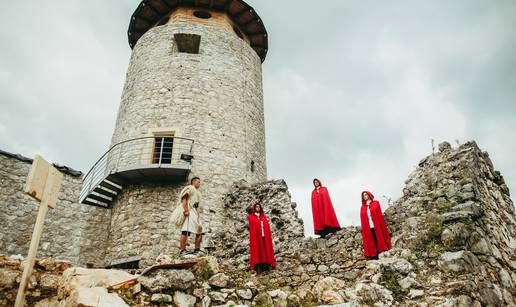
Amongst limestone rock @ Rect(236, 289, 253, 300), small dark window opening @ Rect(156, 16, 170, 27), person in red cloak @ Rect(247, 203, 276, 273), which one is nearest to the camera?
limestone rock @ Rect(236, 289, 253, 300)

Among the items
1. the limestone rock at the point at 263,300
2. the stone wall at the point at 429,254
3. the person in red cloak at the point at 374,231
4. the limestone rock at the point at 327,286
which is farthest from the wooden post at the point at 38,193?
the person in red cloak at the point at 374,231

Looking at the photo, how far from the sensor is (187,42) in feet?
47.2

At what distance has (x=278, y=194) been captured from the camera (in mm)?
10211

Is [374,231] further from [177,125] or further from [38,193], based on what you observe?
[177,125]

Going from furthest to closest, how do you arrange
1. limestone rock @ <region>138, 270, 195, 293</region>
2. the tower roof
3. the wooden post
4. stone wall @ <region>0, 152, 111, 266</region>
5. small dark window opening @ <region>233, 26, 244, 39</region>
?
small dark window opening @ <region>233, 26, 244, 39</region>
the tower roof
stone wall @ <region>0, 152, 111, 266</region>
limestone rock @ <region>138, 270, 195, 293</region>
the wooden post

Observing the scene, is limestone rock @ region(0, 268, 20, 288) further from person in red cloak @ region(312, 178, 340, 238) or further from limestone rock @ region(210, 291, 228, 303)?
person in red cloak @ region(312, 178, 340, 238)

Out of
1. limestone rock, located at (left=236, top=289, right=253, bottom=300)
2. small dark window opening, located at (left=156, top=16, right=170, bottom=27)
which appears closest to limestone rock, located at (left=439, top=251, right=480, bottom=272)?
limestone rock, located at (left=236, top=289, right=253, bottom=300)

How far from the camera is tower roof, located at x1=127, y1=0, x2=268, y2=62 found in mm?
15305

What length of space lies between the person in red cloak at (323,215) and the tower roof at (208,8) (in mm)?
10242

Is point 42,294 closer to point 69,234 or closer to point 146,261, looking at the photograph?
point 146,261

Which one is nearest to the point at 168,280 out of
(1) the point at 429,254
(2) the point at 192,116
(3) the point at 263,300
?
(3) the point at 263,300

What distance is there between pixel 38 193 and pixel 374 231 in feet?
16.7

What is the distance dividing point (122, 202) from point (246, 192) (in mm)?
3580

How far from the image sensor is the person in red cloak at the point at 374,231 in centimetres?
636
